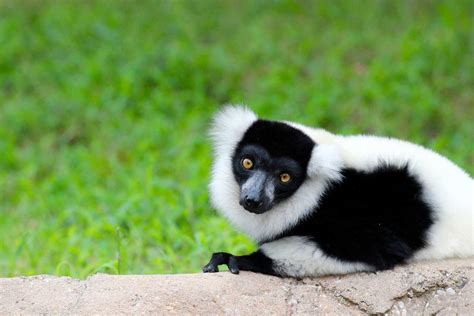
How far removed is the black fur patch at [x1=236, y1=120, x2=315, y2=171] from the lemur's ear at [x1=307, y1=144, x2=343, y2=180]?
0.17 ft

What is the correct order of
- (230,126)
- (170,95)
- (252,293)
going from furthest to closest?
(170,95), (230,126), (252,293)

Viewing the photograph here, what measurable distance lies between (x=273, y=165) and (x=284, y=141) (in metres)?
0.14

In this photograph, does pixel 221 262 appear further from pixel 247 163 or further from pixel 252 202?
pixel 247 163

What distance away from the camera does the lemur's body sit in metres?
4.04

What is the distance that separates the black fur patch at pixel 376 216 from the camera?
404 centimetres

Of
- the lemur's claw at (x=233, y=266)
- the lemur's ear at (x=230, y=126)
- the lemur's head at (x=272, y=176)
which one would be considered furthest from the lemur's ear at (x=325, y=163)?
the lemur's claw at (x=233, y=266)

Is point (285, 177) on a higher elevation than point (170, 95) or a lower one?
lower

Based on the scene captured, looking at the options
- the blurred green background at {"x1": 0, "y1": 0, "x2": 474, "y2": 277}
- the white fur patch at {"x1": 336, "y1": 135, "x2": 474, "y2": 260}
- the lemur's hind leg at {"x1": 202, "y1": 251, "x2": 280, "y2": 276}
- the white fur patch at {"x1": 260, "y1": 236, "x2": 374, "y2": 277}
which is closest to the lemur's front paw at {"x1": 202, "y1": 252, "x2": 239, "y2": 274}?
the lemur's hind leg at {"x1": 202, "y1": 251, "x2": 280, "y2": 276}

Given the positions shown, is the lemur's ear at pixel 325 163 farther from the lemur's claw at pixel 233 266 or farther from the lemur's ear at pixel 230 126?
the lemur's claw at pixel 233 266

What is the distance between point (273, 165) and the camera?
4.12 m

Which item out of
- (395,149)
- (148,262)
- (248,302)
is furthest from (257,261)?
(148,262)

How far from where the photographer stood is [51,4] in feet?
38.0

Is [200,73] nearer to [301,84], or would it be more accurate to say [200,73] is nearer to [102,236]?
[301,84]

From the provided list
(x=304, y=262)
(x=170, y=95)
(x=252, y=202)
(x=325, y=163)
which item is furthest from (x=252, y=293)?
(x=170, y=95)
